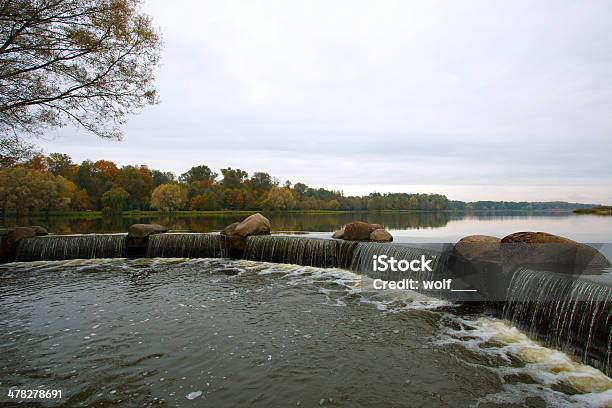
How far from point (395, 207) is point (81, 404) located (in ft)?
365

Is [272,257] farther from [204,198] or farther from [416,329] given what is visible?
[204,198]

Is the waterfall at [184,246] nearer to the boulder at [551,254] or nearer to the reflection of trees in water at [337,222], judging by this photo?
the boulder at [551,254]

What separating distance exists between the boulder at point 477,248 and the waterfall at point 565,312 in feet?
3.87

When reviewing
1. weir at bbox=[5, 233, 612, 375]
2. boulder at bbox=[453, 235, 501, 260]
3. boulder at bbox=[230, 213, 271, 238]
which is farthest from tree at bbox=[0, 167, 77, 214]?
boulder at bbox=[453, 235, 501, 260]

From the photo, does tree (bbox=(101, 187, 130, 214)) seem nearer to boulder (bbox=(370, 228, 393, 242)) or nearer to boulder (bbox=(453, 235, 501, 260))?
boulder (bbox=(370, 228, 393, 242))

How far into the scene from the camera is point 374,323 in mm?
8031

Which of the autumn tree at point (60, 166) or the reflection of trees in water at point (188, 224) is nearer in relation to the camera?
the reflection of trees in water at point (188, 224)

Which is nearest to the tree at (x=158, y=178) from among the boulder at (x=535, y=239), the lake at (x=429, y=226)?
the lake at (x=429, y=226)

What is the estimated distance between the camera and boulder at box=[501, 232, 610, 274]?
325 inches

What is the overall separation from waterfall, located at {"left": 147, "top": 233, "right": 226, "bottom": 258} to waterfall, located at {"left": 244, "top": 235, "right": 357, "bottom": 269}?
1888 mm

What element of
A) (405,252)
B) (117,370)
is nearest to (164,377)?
(117,370)

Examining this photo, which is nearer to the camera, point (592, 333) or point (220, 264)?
point (592, 333)

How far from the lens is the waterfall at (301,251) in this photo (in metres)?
15.6

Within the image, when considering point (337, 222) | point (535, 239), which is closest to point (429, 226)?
point (337, 222)
